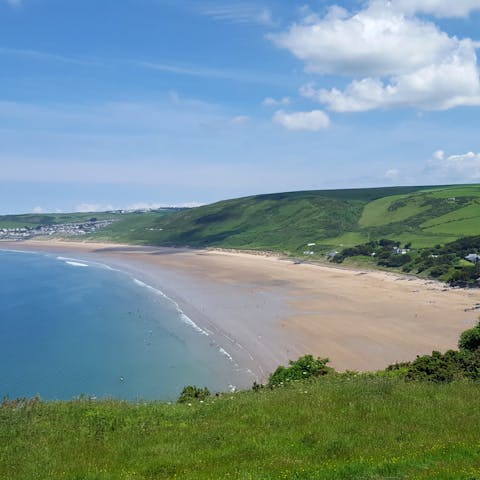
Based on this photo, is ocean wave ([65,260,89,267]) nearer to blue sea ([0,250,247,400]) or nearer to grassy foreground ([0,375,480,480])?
blue sea ([0,250,247,400])

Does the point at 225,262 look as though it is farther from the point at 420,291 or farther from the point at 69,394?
the point at 69,394

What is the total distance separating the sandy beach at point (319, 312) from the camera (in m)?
57.1

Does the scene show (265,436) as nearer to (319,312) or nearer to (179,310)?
(319,312)

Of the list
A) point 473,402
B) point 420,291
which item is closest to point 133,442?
point 473,402

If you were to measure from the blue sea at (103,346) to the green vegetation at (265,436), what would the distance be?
80.9 feet

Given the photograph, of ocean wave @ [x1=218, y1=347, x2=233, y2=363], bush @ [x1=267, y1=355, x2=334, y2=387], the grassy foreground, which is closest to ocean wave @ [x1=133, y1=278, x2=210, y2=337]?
ocean wave @ [x1=218, y1=347, x2=233, y2=363]

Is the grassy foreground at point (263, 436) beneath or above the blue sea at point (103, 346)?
above

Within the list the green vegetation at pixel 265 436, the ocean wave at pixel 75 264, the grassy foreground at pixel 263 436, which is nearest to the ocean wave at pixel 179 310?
the ocean wave at pixel 75 264

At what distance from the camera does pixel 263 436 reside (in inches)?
628

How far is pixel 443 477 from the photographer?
11.6 metres

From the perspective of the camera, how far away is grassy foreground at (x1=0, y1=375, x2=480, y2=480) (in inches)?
519

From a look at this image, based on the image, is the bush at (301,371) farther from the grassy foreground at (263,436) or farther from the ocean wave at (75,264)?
the ocean wave at (75,264)

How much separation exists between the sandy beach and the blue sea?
389 centimetres

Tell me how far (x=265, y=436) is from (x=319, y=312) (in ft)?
211
